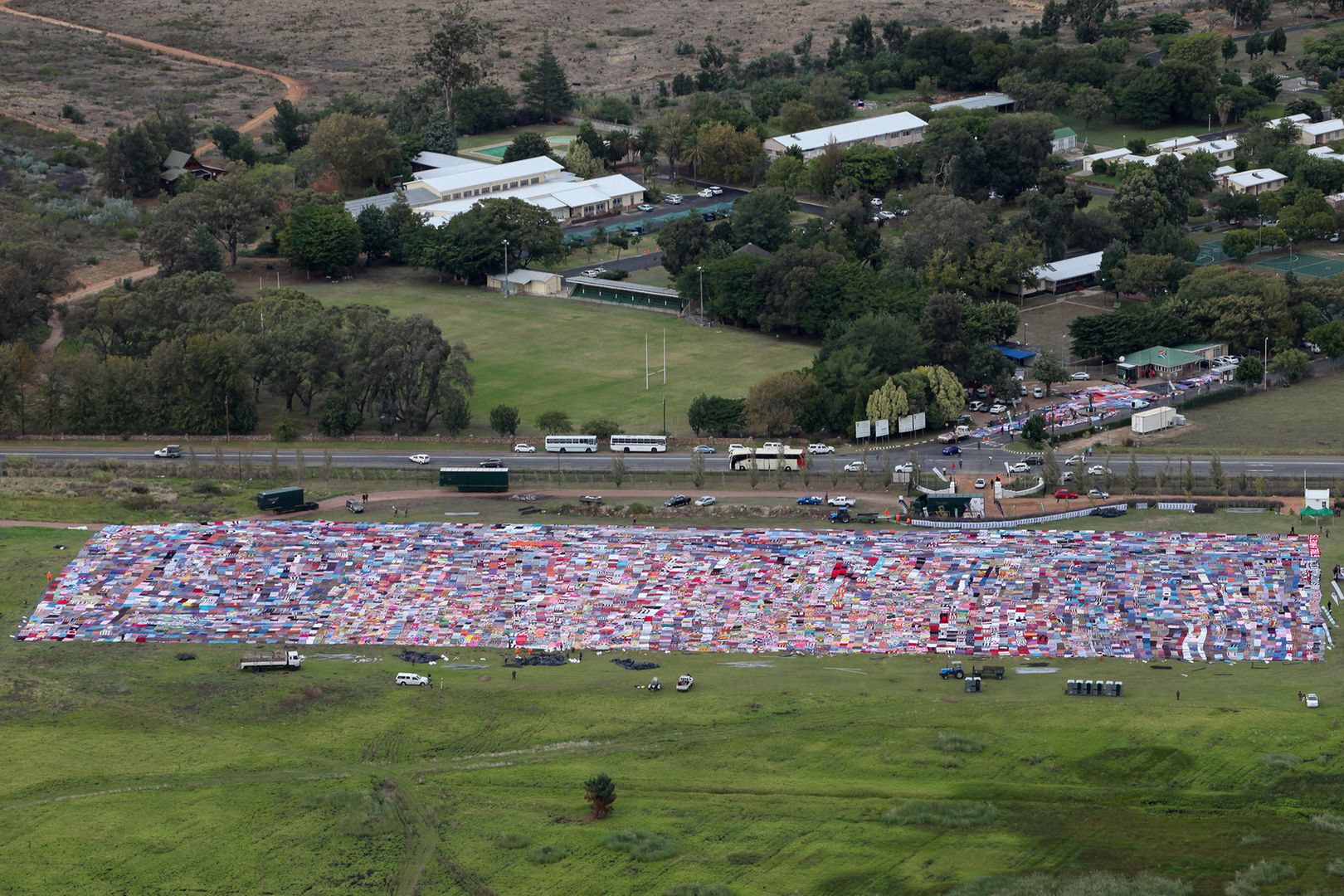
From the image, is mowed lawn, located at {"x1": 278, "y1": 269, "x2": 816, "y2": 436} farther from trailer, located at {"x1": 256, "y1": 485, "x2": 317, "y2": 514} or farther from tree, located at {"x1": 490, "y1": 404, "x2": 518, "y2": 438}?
trailer, located at {"x1": 256, "y1": 485, "x2": 317, "y2": 514}

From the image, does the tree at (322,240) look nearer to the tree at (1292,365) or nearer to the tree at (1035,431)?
the tree at (1035,431)

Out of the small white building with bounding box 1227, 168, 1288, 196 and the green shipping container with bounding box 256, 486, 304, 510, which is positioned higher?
the small white building with bounding box 1227, 168, 1288, 196

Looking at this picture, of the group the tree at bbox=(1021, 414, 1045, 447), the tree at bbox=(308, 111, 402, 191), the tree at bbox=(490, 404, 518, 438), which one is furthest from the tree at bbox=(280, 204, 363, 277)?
the tree at bbox=(1021, 414, 1045, 447)

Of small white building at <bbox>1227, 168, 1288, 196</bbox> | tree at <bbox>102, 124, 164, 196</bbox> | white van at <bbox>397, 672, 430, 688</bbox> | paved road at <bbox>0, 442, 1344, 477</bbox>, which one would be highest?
tree at <bbox>102, 124, 164, 196</bbox>

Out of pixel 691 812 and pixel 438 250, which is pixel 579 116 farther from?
pixel 691 812

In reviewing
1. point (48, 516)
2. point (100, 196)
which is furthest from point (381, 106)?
point (48, 516)

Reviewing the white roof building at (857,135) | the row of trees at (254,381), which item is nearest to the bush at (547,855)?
the row of trees at (254,381)
